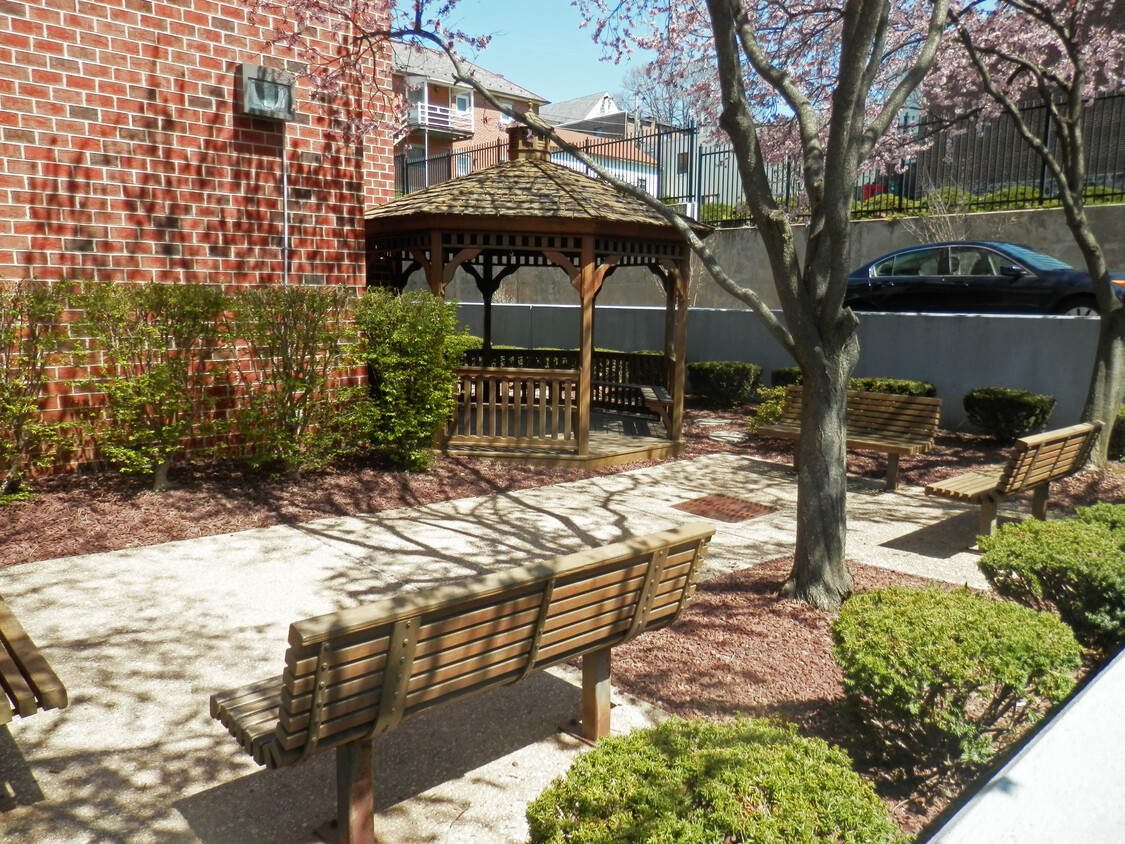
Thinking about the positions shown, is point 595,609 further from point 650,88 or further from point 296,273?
point 650,88

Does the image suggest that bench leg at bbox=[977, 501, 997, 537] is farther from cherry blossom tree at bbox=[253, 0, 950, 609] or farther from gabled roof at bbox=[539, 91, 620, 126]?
gabled roof at bbox=[539, 91, 620, 126]

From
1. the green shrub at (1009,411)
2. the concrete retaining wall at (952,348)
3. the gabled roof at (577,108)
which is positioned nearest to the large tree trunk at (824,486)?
the green shrub at (1009,411)

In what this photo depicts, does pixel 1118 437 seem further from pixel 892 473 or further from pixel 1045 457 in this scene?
pixel 1045 457

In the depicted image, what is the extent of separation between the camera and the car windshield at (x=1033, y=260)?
13.6 m

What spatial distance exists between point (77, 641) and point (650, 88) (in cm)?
1380

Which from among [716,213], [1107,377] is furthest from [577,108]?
[1107,377]

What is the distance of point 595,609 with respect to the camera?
3.84 metres

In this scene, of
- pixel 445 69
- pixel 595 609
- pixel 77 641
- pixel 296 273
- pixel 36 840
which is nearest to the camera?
pixel 36 840

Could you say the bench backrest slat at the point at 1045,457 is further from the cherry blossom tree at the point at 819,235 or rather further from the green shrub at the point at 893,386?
the green shrub at the point at 893,386

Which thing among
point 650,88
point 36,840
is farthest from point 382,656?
point 650,88

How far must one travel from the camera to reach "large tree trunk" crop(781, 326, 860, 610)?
18.9ft

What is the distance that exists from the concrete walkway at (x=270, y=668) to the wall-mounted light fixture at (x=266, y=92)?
4303mm

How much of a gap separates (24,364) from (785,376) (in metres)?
10.4

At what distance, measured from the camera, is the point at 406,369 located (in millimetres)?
9484
